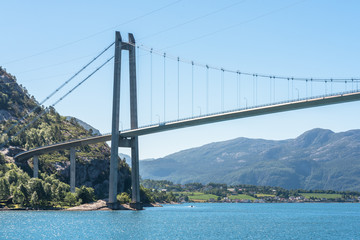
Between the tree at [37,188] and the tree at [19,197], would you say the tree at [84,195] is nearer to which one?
the tree at [37,188]

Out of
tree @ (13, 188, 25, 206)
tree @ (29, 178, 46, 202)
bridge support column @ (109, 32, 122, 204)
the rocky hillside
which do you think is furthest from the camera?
the rocky hillside

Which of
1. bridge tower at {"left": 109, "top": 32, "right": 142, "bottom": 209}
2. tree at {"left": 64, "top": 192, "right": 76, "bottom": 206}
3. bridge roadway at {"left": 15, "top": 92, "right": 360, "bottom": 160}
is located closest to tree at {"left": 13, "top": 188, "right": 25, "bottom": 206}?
tree at {"left": 64, "top": 192, "right": 76, "bottom": 206}

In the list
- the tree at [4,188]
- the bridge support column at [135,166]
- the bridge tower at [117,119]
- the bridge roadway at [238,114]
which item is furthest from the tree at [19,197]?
the bridge support column at [135,166]

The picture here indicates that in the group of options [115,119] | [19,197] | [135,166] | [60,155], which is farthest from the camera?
[60,155]

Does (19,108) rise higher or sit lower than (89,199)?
higher

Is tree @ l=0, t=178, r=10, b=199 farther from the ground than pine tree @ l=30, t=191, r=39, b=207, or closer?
farther from the ground

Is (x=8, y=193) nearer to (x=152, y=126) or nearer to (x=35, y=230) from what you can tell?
(x=152, y=126)

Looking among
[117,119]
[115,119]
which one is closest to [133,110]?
[117,119]

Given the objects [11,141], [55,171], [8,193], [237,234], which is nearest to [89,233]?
[237,234]

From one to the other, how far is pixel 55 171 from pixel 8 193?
110 feet

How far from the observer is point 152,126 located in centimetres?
10556

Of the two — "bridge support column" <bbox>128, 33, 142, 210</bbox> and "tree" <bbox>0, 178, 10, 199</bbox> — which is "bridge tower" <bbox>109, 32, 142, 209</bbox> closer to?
"bridge support column" <bbox>128, 33, 142, 210</bbox>

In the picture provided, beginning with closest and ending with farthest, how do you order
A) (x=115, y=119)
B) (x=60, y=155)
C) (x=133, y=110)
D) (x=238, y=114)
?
(x=238, y=114), (x=115, y=119), (x=133, y=110), (x=60, y=155)

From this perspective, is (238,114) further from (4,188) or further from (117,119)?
(4,188)
